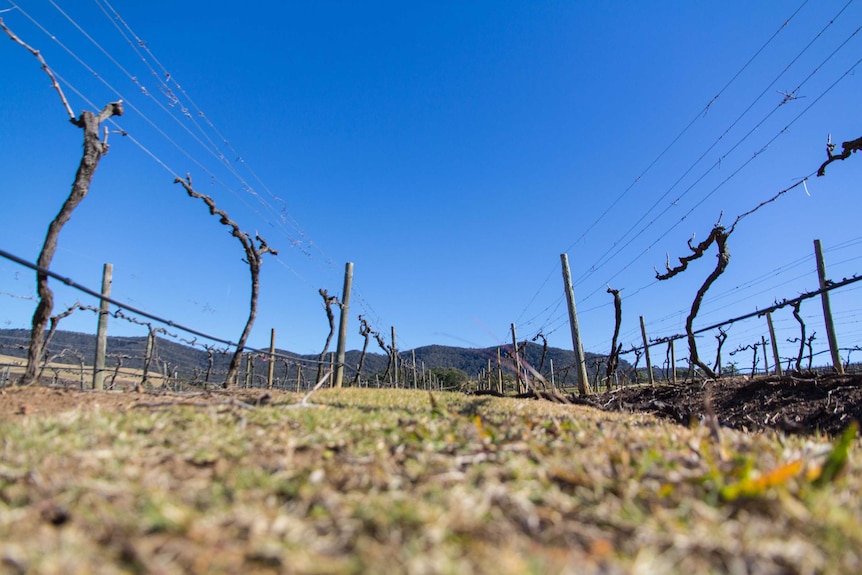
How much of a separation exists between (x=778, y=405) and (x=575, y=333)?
304 inches

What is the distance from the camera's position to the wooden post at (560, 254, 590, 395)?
12430mm

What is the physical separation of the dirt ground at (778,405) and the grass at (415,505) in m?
3.03

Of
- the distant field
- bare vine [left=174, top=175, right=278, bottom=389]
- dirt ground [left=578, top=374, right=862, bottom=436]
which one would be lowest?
dirt ground [left=578, top=374, right=862, bottom=436]

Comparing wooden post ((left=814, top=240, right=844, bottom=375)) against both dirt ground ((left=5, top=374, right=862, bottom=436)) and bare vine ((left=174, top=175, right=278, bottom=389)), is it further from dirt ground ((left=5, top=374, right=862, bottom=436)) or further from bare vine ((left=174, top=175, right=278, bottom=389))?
bare vine ((left=174, top=175, right=278, bottom=389))

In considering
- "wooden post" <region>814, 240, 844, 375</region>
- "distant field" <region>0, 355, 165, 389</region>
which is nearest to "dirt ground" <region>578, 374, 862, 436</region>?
"wooden post" <region>814, 240, 844, 375</region>

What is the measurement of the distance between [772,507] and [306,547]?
1.15 meters

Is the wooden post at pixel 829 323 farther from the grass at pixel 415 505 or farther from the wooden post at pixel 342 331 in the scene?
the wooden post at pixel 342 331

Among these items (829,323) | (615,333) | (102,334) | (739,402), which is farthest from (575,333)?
(102,334)

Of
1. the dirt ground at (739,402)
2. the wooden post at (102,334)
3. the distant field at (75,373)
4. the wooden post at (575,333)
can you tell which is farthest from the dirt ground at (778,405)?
the wooden post at (102,334)

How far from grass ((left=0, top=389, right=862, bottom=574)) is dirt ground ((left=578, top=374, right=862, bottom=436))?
9.95 ft

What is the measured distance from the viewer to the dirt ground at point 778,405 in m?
4.48

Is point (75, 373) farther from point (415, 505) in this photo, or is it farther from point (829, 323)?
point (829, 323)

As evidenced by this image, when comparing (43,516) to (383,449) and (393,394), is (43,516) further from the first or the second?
(393,394)

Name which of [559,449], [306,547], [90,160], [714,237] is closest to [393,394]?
[559,449]
